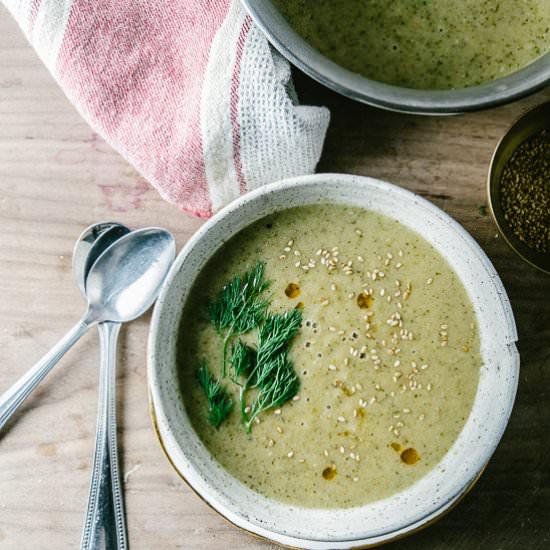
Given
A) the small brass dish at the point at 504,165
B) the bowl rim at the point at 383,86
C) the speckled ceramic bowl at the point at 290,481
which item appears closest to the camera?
the bowl rim at the point at 383,86

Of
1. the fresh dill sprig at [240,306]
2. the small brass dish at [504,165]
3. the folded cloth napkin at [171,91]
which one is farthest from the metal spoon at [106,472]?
the small brass dish at [504,165]

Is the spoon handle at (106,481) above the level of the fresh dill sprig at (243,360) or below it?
below

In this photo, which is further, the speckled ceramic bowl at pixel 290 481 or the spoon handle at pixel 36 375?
the spoon handle at pixel 36 375

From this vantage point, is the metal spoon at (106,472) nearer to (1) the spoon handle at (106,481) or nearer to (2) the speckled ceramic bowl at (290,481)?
(1) the spoon handle at (106,481)

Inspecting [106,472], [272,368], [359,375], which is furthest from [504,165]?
[106,472]

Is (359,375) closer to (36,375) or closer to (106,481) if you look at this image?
(106,481)

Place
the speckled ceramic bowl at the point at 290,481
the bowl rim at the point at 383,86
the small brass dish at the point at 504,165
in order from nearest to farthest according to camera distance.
Result: the bowl rim at the point at 383,86, the speckled ceramic bowl at the point at 290,481, the small brass dish at the point at 504,165

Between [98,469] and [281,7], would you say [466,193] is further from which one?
[98,469]
